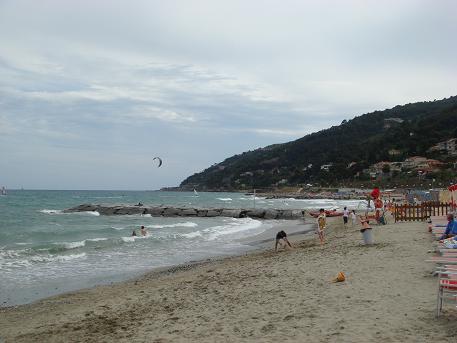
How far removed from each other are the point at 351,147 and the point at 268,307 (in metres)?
141

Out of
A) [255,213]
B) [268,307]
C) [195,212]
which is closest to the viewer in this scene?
[268,307]

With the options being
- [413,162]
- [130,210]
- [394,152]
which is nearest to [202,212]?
[130,210]

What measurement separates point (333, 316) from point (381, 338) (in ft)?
3.79

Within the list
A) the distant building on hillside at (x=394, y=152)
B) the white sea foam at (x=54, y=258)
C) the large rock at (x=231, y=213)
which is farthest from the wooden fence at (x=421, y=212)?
the distant building on hillside at (x=394, y=152)

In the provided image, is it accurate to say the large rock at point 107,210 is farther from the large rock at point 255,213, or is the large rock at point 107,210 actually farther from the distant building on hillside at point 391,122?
the distant building on hillside at point 391,122

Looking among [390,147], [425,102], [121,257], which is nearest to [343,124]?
[425,102]

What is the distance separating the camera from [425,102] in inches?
6540

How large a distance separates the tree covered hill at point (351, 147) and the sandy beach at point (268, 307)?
346 ft

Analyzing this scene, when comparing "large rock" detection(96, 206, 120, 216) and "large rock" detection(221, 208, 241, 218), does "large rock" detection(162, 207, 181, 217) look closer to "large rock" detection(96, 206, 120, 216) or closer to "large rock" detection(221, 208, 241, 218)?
"large rock" detection(221, 208, 241, 218)

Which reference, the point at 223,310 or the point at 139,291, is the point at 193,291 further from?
the point at 223,310

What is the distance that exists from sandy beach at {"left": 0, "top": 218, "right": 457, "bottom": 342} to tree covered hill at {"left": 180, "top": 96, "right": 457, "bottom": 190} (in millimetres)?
105558

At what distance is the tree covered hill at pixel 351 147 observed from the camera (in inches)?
4572

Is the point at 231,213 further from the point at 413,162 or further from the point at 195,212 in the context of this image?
the point at 413,162

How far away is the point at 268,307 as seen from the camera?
7.72m
